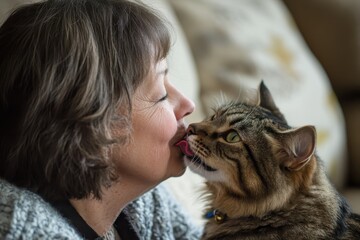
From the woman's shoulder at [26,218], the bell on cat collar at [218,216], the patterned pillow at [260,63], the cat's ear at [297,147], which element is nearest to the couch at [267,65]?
the patterned pillow at [260,63]

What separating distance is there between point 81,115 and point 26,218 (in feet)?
0.62

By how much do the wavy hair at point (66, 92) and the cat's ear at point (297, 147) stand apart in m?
0.29

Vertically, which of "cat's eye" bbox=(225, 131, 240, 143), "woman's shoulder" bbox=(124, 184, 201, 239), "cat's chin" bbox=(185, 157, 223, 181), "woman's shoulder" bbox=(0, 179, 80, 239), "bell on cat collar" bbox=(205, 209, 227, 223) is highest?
"cat's eye" bbox=(225, 131, 240, 143)

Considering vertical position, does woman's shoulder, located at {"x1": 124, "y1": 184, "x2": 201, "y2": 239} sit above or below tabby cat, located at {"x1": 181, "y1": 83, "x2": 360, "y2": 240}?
below

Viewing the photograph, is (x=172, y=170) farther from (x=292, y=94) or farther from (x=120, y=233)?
(x=292, y=94)

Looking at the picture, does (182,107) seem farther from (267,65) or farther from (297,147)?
(267,65)

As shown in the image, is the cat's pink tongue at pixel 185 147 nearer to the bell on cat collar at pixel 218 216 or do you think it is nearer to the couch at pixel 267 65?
the bell on cat collar at pixel 218 216

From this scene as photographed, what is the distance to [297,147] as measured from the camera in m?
1.10

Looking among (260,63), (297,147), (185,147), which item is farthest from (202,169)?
(260,63)

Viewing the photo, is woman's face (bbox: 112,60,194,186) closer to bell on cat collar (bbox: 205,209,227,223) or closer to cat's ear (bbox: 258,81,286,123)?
bell on cat collar (bbox: 205,209,227,223)

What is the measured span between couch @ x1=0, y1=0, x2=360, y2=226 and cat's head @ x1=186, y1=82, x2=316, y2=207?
45 cm

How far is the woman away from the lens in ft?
3.23

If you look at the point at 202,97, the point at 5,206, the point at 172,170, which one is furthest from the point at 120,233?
the point at 202,97

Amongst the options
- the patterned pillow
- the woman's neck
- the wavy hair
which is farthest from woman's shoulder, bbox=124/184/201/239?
the patterned pillow
